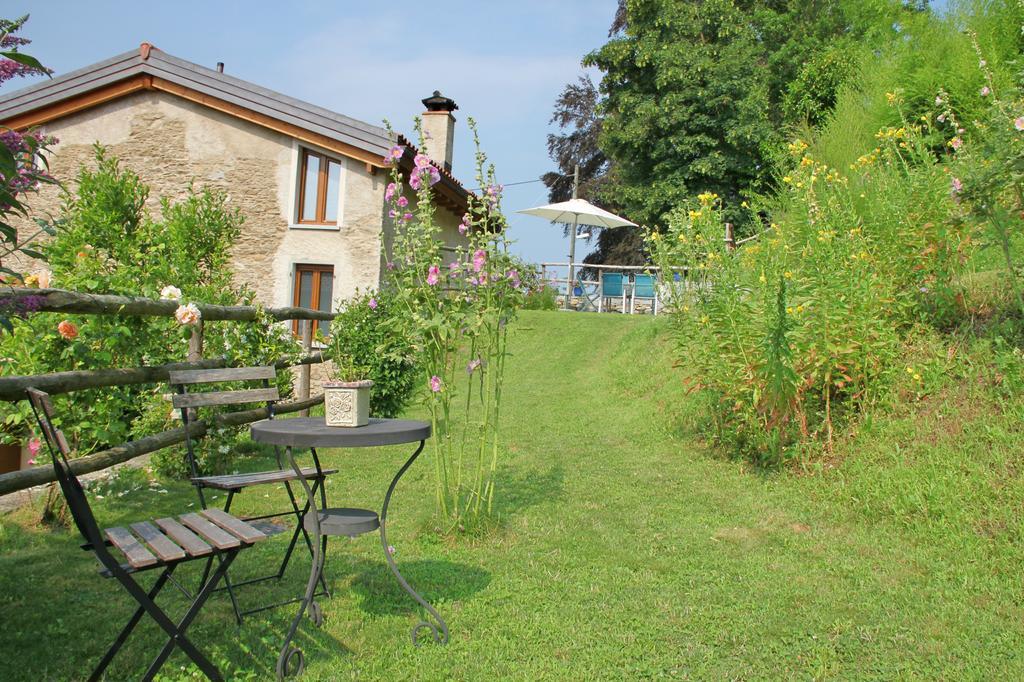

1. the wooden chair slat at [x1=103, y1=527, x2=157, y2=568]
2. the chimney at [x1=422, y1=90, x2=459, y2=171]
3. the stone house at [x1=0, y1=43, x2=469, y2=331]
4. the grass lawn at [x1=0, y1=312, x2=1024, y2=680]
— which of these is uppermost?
the chimney at [x1=422, y1=90, x2=459, y2=171]

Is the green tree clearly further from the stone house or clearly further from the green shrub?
the green shrub

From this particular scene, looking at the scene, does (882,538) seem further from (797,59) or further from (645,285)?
(797,59)

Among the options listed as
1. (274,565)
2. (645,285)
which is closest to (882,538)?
(274,565)

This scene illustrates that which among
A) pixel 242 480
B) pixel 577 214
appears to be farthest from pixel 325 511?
pixel 577 214

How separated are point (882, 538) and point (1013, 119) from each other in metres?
2.74

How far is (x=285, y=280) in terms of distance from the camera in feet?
41.8

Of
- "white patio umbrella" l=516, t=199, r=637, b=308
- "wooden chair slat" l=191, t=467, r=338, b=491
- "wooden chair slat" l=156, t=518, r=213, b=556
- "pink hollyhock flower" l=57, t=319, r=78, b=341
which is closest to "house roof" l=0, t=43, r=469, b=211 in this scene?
"white patio umbrella" l=516, t=199, r=637, b=308

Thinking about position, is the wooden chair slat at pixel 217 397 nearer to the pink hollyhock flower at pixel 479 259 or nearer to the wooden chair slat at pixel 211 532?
the wooden chair slat at pixel 211 532

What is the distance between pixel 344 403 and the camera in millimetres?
3277

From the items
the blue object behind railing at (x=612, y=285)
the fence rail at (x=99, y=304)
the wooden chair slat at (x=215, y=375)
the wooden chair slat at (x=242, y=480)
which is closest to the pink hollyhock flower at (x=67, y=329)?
the fence rail at (x=99, y=304)

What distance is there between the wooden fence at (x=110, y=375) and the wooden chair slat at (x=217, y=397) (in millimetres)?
165

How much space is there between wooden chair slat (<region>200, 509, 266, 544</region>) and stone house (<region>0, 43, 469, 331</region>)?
9.56 meters

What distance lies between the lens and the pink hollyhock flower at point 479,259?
4305mm

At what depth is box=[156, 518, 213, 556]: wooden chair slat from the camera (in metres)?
2.40
